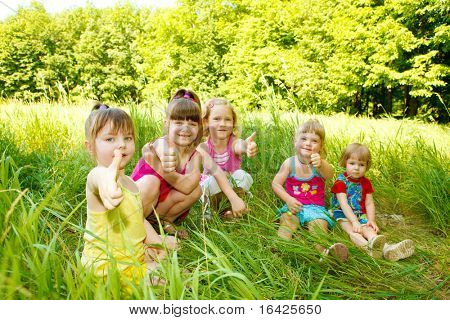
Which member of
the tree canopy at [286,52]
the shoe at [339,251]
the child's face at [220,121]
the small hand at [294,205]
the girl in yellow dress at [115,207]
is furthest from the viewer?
the tree canopy at [286,52]

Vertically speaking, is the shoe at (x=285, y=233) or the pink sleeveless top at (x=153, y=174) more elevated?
the pink sleeveless top at (x=153, y=174)

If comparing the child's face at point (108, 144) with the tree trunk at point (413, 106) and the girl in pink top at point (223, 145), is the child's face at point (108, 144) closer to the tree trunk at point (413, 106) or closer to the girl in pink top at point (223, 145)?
the girl in pink top at point (223, 145)

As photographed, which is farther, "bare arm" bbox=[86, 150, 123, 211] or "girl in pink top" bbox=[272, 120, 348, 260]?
"girl in pink top" bbox=[272, 120, 348, 260]

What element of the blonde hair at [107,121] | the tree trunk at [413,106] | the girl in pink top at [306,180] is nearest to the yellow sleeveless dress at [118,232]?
the blonde hair at [107,121]

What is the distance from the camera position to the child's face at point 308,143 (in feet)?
8.18

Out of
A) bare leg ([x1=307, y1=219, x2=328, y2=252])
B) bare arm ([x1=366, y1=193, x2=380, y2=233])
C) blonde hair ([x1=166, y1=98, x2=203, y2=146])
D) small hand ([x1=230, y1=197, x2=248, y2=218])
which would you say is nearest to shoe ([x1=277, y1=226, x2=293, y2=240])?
bare leg ([x1=307, y1=219, x2=328, y2=252])

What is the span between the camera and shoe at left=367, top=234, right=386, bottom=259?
1.97 m

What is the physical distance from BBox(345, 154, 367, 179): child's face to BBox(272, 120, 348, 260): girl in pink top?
0.15 metres

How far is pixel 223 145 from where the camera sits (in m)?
2.82

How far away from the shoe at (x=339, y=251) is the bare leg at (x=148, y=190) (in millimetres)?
993

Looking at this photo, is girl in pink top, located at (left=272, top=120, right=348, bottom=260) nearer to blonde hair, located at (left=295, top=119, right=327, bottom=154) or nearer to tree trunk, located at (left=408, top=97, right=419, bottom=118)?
blonde hair, located at (left=295, top=119, right=327, bottom=154)

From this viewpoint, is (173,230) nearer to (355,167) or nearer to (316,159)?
(316,159)

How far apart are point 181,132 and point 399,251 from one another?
1360 millimetres

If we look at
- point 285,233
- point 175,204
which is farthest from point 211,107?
point 285,233
